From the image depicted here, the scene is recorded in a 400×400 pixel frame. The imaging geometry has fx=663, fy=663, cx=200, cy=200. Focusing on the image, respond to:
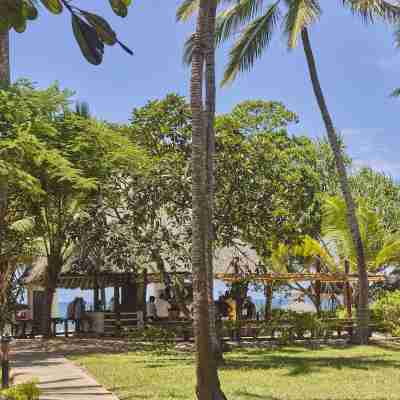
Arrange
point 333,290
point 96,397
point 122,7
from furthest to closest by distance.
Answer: point 333,290
point 96,397
point 122,7

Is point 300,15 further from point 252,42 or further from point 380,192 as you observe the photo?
point 380,192

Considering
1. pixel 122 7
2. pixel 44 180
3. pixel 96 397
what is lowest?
pixel 96 397

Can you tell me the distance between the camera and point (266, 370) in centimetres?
1230

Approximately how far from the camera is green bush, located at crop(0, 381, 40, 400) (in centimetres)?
711

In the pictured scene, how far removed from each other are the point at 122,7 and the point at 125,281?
884 inches

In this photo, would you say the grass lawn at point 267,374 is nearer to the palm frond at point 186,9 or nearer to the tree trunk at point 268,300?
the tree trunk at point 268,300

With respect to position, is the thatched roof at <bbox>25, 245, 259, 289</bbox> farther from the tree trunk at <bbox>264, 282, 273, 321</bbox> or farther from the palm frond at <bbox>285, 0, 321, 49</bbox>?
the palm frond at <bbox>285, 0, 321, 49</bbox>

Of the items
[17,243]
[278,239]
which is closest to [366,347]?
[278,239]

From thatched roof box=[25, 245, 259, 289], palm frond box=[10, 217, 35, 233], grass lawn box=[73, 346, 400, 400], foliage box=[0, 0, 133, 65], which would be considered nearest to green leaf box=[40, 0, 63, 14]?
foliage box=[0, 0, 133, 65]

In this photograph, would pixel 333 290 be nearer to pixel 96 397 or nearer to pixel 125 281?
pixel 125 281

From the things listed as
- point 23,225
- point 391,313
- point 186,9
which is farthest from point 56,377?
point 391,313

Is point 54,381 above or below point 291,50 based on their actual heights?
below

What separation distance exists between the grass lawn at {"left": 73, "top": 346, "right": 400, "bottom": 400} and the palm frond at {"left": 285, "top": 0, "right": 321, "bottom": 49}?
8806mm

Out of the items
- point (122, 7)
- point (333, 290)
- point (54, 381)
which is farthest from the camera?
point (333, 290)
